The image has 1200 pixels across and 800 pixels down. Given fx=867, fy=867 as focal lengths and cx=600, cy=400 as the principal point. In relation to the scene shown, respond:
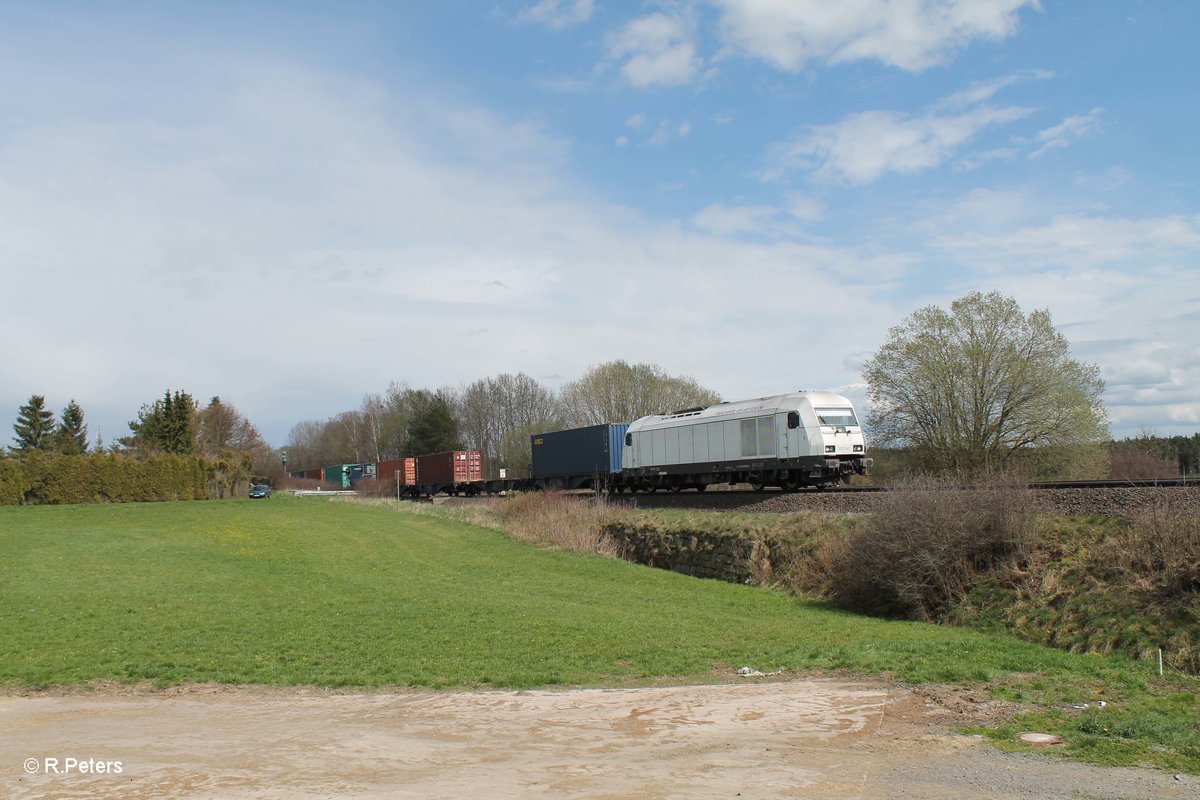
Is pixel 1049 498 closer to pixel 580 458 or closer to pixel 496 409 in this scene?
pixel 580 458

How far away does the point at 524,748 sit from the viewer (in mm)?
7156

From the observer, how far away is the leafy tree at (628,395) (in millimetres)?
69188

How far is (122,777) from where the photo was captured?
20.4ft

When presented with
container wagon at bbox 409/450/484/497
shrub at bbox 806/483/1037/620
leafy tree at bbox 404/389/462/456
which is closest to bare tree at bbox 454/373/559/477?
leafy tree at bbox 404/389/462/456

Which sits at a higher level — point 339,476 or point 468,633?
point 339,476

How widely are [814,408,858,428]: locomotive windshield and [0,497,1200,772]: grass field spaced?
308 inches

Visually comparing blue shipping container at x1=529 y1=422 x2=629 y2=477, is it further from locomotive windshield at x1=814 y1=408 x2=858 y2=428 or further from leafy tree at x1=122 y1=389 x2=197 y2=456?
leafy tree at x1=122 y1=389 x2=197 y2=456

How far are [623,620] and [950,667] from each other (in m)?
6.48

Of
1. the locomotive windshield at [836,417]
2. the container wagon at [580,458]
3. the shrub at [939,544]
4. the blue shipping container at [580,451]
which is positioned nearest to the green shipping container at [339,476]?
the container wagon at [580,458]

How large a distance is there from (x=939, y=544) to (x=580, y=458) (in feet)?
84.3

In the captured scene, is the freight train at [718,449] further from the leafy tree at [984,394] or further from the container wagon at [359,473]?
the container wagon at [359,473]

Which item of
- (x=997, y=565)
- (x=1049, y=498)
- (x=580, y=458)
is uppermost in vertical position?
(x=580, y=458)

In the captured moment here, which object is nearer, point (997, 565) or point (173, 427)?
point (997, 565)

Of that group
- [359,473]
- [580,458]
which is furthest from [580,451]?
[359,473]
